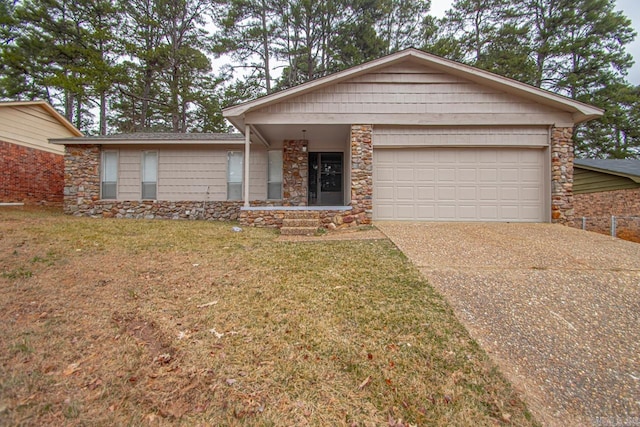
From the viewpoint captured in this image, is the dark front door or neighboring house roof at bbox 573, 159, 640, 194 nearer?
neighboring house roof at bbox 573, 159, 640, 194

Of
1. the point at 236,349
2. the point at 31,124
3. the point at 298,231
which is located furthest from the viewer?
the point at 31,124

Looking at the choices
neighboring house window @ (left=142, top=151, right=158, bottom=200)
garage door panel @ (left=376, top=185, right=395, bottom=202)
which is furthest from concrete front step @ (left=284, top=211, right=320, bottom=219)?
neighboring house window @ (left=142, top=151, right=158, bottom=200)

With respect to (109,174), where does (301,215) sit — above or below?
below

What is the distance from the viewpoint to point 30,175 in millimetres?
10875

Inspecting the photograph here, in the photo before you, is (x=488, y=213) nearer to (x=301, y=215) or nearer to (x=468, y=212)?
(x=468, y=212)

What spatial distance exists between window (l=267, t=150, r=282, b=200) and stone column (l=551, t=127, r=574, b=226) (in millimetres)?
8017

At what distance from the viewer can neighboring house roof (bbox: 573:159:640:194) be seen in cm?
965

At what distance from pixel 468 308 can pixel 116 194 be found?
1149 centimetres

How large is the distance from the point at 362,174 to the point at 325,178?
3005 millimetres

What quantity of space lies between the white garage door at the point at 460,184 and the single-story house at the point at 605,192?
3.06 meters

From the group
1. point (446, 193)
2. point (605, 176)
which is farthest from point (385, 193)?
point (605, 176)

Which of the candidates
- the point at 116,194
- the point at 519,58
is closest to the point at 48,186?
the point at 116,194

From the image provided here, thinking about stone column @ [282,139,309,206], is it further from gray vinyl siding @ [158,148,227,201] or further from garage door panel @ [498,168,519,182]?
garage door panel @ [498,168,519,182]

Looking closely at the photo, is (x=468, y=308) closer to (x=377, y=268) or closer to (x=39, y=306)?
(x=377, y=268)
